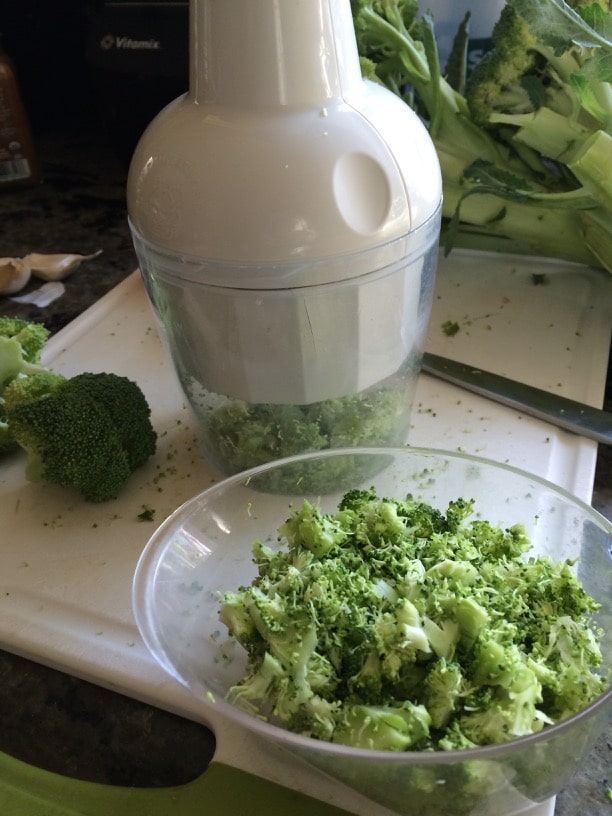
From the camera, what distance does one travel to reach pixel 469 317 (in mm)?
935

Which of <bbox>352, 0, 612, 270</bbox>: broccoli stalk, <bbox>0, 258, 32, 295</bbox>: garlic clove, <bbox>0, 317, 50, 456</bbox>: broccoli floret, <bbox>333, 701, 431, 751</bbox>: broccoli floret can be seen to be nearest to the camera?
<bbox>333, 701, 431, 751</bbox>: broccoli floret

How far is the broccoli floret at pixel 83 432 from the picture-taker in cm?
65

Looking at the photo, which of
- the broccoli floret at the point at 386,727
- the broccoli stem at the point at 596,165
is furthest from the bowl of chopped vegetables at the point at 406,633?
the broccoli stem at the point at 596,165

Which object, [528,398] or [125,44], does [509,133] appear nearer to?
[528,398]

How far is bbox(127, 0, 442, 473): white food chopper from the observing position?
517 mm

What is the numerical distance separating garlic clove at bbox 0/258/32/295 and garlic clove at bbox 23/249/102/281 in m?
0.03

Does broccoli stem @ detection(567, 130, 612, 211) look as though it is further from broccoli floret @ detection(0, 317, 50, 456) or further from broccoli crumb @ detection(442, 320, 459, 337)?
broccoli floret @ detection(0, 317, 50, 456)

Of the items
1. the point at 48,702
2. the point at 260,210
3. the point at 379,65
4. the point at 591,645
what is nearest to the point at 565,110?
the point at 379,65

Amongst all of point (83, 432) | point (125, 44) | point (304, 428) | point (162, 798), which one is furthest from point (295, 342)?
point (125, 44)

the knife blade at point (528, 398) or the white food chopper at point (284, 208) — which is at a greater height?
the white food chopper at point (284, 208)

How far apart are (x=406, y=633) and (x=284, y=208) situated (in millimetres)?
285

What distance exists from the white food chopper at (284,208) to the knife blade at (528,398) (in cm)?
19

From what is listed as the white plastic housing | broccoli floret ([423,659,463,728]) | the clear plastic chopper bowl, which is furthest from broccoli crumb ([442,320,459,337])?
broccoli floret ([423,659,463,728])

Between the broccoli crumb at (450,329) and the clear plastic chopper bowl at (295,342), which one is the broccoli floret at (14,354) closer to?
the clear plastic chopper bowl at (295,342)
